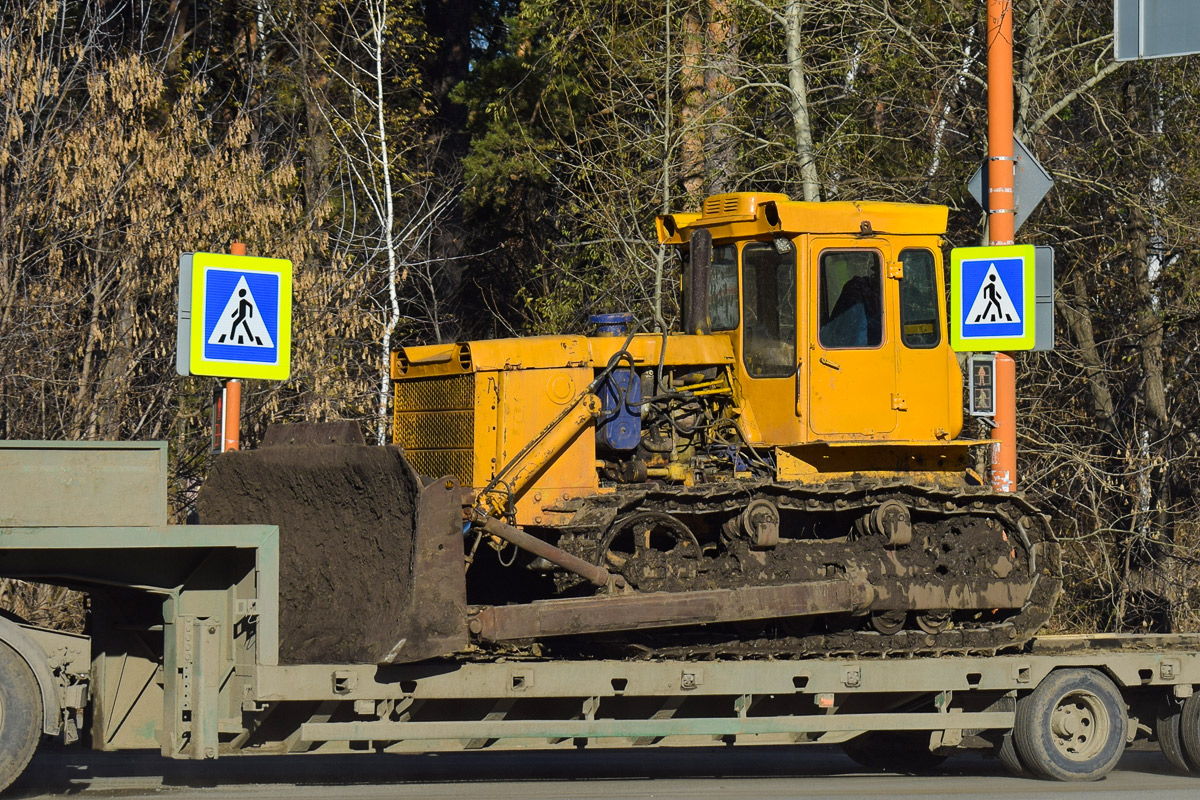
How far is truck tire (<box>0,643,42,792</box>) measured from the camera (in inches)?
301

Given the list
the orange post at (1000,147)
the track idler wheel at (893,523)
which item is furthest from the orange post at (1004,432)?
the track idler wheel at (893,523)

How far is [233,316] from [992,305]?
17.8ft

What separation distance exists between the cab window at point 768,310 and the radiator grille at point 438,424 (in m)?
1.90

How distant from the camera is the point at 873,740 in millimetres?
10078

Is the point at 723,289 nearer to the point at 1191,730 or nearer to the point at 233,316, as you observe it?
the point at 233,316

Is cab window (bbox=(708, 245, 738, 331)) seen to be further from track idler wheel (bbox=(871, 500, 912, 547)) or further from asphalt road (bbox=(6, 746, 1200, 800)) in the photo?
asphalt road (bbox=(6, 746, 1200, 800))

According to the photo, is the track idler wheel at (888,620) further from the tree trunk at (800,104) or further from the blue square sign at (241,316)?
the tree trunk at (800,104)

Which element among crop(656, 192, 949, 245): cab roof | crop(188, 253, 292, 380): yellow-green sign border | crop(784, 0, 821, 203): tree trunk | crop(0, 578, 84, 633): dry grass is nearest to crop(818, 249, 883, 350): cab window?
crop(656, 192, 949, 245): cab roof

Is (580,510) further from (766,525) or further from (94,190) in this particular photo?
(94,190)

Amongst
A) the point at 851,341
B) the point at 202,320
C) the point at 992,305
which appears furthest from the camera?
the point at 992,305

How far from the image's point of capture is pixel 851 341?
9.62 metres

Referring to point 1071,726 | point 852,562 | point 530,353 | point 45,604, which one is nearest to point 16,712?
point 530,353

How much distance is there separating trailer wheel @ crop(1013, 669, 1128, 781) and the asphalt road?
135 mm

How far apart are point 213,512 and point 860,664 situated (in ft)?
13.1
